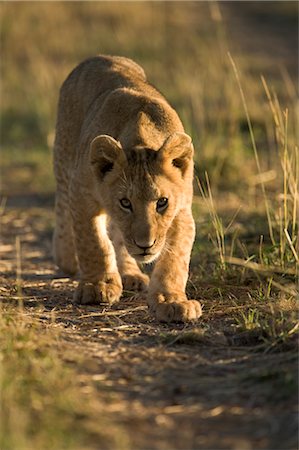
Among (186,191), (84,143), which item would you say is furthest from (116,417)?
(84,143)

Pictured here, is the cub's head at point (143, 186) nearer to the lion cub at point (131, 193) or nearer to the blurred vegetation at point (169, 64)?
the lion cub at point (131, 193)

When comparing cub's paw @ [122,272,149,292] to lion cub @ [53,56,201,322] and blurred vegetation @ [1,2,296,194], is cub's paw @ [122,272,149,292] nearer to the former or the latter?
lion cub @ [53,56,201,322]

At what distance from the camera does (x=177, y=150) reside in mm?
5344

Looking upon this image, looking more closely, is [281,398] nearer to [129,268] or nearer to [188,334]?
[188,334]

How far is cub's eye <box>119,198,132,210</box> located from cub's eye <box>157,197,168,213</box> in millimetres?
155

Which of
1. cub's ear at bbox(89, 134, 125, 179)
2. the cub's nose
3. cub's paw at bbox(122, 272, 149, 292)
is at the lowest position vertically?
cub's paw at bbox(122, 272, 149, 292)

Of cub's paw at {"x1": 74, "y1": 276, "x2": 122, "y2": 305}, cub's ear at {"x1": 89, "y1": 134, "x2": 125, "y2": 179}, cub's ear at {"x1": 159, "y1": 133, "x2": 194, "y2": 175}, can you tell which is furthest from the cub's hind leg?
cub's ear at {"x1": 159, "y1": 133, "x2": 194, "y2": 175}

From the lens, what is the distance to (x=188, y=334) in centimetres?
478

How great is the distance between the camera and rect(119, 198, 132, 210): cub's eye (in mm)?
5246

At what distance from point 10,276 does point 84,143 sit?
1093mm

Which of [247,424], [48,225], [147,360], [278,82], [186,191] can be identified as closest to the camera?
[247,424]

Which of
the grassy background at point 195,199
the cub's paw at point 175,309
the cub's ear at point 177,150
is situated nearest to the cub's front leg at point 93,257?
the grassy background at point 195,199

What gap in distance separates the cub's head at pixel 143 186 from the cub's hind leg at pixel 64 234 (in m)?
1.21

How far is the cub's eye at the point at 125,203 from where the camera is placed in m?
5.25
